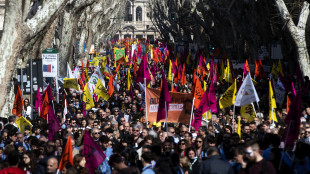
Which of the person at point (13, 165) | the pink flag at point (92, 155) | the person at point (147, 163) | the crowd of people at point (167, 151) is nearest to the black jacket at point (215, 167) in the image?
the crowd of people at point (167, 151)

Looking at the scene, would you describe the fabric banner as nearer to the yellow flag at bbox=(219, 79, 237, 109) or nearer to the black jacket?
the yellow flag at bbox=(219, 79, 237, 109)

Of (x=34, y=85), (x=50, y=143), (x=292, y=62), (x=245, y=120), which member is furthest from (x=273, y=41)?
(x=50, y=143)

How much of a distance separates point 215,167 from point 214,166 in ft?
0.05

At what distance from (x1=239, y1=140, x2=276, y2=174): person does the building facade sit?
13691 cm

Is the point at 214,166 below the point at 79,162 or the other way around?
the other way around

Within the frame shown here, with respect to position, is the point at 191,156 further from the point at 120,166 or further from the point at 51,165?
the point at 51,165

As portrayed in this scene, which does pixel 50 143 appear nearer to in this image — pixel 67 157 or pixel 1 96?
pixel 67 157

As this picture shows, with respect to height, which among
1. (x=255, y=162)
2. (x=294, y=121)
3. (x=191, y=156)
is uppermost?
(x=294, y=121)

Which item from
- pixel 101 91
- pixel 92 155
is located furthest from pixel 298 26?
pixel 92 155

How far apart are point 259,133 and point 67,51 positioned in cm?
1744

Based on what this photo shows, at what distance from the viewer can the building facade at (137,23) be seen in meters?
149

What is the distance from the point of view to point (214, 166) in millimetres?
→ 6238

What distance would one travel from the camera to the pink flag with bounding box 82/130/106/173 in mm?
7348

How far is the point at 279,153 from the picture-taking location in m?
6.69
